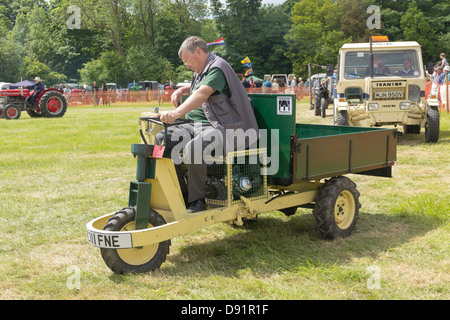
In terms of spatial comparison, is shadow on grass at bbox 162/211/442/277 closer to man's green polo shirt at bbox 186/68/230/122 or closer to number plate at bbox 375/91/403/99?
man's green polo shirt at bbox 186/68/230/122

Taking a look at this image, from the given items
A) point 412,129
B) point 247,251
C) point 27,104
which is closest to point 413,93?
point 412,129

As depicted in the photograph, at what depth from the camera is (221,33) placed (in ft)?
222

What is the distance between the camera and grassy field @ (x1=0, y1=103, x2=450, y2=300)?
4273 millimetres

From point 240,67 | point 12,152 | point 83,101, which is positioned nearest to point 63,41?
point 240,67

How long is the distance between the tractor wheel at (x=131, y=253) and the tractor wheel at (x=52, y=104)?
19655mm

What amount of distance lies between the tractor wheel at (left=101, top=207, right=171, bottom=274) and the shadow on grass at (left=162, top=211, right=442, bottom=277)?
0.53ft

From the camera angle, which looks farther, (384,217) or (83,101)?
(83,101)

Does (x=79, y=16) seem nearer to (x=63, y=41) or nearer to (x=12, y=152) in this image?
(x=63, y=41)

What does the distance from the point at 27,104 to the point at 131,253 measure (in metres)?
20.2

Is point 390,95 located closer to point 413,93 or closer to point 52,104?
point 413,93

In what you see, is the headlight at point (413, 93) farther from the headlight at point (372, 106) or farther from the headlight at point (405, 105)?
the headlight at point (372, 106)
